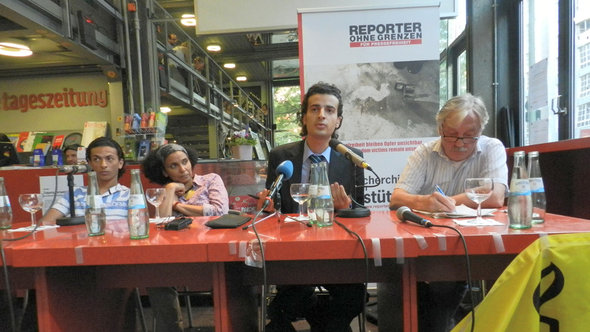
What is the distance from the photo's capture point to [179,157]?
81.4 inches

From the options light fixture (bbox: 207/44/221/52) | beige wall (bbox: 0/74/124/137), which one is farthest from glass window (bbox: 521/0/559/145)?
light fixture (bbox: 207/44/221/52)

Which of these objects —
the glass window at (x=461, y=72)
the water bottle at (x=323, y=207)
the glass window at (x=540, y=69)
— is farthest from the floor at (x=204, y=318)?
the glass window at (x=461, y=72)

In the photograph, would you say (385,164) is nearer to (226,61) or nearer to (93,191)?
(93,191)

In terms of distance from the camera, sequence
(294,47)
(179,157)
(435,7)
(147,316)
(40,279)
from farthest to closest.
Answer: (294,47)
(435,7)
(147,316)
(179,157)
(40,279)

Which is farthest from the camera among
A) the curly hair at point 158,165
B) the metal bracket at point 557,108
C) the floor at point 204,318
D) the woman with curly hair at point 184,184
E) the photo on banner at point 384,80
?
the photo on banner at point 384,80

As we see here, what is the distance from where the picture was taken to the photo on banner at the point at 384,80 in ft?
9.04

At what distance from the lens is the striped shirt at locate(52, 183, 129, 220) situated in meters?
1.81

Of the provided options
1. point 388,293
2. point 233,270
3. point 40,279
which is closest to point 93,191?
point 40,279

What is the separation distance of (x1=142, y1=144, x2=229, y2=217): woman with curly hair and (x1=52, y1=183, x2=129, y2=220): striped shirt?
0.77 ft

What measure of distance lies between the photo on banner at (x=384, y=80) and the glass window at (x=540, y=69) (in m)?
0.75

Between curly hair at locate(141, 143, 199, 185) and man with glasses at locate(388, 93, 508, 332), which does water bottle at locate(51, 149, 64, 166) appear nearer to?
curly hair at locate(141, 143, 199, 185)

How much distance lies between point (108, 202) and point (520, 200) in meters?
1.91

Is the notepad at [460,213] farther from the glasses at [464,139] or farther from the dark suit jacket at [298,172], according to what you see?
the dark suit jacket at [298,172]

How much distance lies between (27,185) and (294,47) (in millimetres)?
5828
